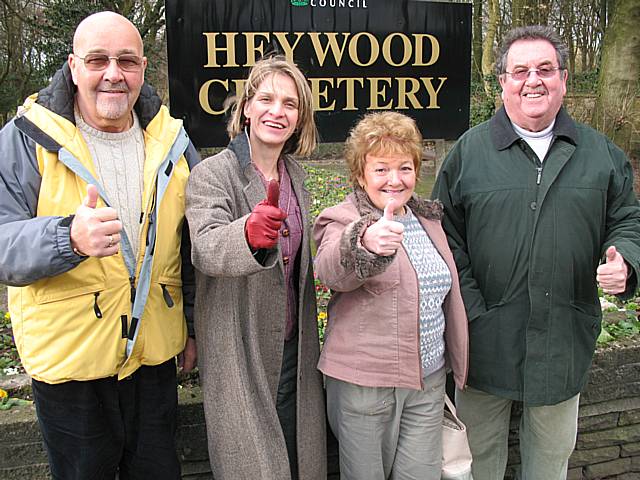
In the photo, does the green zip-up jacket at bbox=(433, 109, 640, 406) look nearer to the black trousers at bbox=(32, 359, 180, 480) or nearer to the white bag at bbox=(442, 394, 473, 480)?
the white bag at bbox=(442, 394, 473, 480)

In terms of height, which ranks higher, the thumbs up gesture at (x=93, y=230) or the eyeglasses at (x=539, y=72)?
the eyeglasses at (x=539, y=72)

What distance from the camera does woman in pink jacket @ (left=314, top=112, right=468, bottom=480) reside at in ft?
7.12

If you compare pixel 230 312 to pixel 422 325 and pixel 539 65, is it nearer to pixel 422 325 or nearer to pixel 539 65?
pixel 422 325

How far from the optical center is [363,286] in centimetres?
219

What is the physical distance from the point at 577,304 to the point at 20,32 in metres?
11.8

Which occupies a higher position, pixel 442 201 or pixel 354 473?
pixel 442 201

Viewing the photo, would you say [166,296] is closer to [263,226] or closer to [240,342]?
[240,342]

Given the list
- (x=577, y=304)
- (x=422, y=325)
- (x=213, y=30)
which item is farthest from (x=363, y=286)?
(x=213, y=30)

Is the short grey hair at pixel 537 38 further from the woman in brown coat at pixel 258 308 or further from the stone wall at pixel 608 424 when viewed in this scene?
the stone wall at pixel 608 424

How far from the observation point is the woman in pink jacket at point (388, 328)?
2170mm

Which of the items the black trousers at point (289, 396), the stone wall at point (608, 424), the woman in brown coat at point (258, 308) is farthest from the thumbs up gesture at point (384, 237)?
the stone wall at point (608, 424)

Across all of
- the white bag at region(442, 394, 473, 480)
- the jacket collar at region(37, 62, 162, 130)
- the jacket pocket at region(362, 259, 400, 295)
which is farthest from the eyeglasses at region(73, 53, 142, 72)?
the white bag at region(442, 394, 473, 480)

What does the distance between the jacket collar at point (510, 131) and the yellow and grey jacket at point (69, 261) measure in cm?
120

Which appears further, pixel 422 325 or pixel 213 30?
pixel 213 30
